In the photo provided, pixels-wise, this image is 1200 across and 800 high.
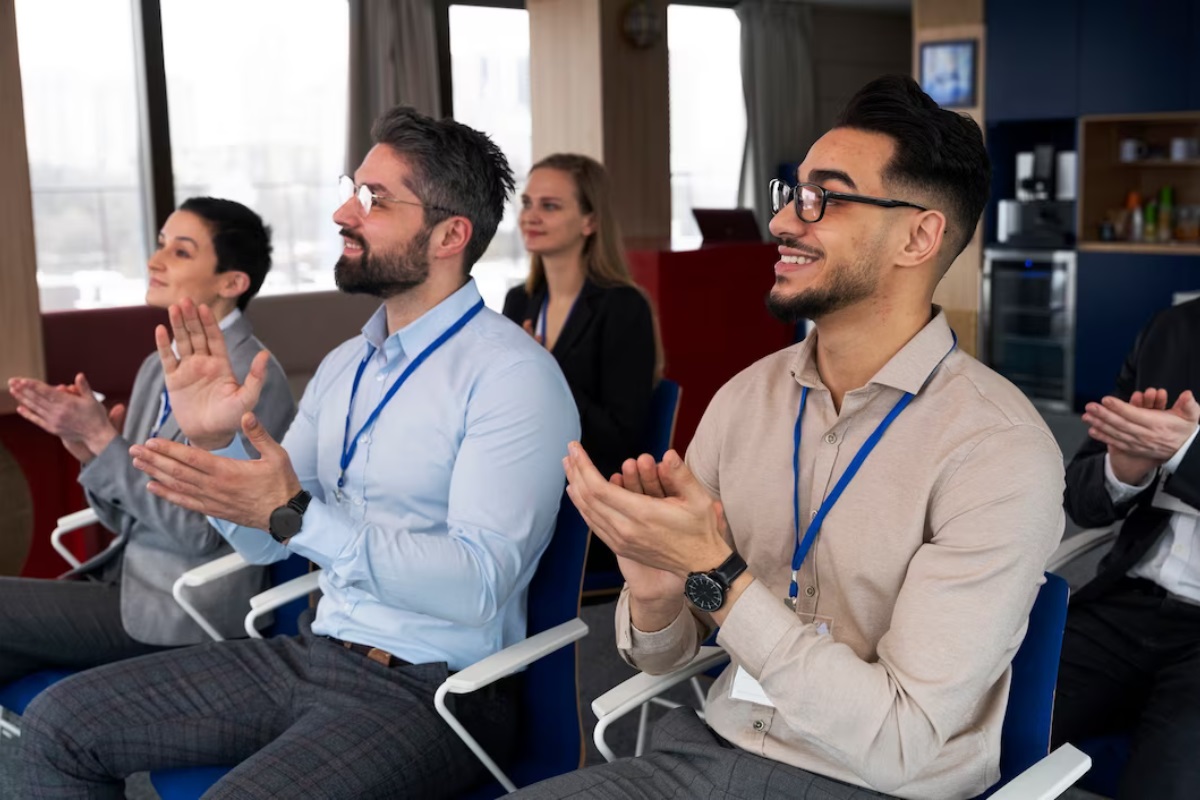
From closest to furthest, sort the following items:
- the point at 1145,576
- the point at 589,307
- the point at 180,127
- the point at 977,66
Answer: the point at 1145,576, the point at 589,307, the point at 977,66, the point at 180,127

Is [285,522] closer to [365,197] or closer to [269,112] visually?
[365,197]

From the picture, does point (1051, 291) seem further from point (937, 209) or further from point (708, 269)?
point (937, 209)

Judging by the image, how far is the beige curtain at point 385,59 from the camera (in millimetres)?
9406

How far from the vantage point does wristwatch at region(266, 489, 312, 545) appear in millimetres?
1868

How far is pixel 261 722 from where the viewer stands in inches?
81.2

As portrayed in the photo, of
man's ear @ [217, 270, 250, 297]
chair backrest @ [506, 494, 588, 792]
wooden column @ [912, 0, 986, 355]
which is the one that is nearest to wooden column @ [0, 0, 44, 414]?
man's ear @ [217, 270, 250, 297]

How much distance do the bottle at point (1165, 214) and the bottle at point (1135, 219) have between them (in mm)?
112

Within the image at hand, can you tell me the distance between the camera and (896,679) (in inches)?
57.9

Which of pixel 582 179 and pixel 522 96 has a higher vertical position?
pixel 522 96

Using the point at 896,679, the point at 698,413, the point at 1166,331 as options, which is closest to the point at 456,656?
the point at 896,679

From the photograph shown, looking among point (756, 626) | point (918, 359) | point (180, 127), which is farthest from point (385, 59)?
point (756, 626)

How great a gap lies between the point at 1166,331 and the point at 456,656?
1.45 meters

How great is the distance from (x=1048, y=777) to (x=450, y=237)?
54.4 inches

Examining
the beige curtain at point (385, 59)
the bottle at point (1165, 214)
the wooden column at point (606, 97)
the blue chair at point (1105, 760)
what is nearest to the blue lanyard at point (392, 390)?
the blue chair at point (1105, 760)
